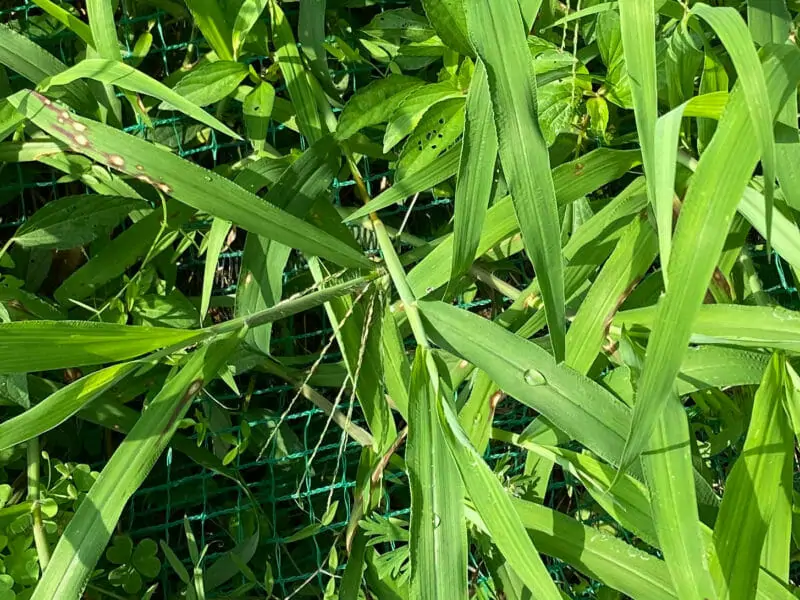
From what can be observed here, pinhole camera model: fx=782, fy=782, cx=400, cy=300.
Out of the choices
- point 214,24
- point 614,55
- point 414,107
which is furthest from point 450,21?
point 214,24

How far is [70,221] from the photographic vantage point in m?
1.11

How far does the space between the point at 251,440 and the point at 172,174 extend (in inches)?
21.2

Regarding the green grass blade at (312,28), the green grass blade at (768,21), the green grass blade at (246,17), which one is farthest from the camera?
the green grass blade at (312,28)

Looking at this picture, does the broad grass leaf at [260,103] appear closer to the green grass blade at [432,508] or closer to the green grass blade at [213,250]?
the green grass blade at [213,250]

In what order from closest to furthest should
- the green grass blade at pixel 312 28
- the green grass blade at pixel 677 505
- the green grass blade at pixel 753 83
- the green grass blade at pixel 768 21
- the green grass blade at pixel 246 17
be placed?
the green grass blade at pixel 753 83, the green grass blade at pixel 677 505, the green grass blade at pixel 768 21, the green grass blade at pixel 246 17, the green grass blade at pixel 312 28

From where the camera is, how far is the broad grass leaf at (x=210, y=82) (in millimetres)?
1002

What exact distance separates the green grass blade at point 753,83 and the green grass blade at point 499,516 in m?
0.35

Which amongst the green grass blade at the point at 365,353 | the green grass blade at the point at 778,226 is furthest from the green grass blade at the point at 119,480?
the green grass blade at the point at 778,226

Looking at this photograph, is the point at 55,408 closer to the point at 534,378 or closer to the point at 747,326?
the point at 534,378

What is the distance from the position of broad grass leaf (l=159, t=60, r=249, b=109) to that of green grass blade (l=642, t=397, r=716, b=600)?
0.67 metres

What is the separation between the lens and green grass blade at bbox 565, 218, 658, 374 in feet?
Answer: 3.12

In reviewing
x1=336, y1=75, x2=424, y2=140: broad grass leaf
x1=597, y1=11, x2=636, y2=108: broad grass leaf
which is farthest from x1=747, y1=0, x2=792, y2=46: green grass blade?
x1=336, y1=75, x2=424, y2=140: broad grass leaf

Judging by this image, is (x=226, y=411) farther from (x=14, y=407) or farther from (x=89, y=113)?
(x=89, y=113)

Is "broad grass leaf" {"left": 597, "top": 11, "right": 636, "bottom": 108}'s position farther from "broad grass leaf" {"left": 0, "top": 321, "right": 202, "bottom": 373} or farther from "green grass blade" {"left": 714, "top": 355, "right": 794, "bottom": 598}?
"broad grass leaf" {"left": 0, "top": 321, "right": 202, "bottom": 373}
